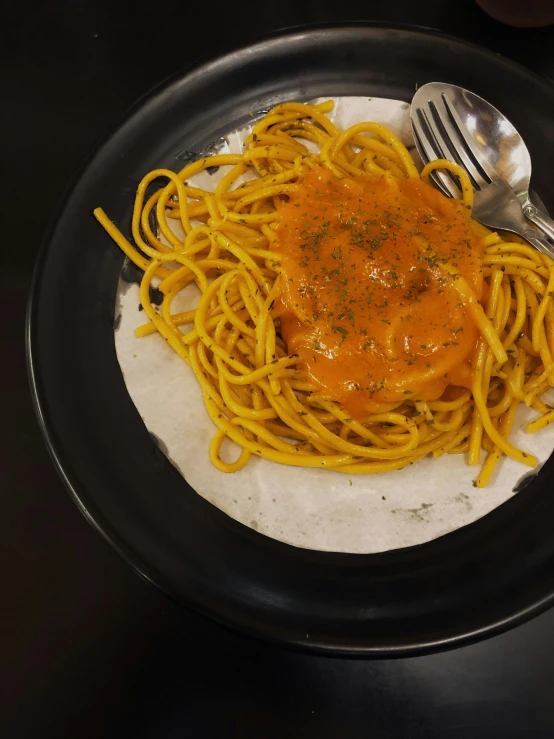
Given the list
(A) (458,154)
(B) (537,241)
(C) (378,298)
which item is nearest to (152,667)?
(C) (378,298)

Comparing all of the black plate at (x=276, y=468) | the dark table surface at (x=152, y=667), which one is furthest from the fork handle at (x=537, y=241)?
the dark table surface at (x=152, y=667)

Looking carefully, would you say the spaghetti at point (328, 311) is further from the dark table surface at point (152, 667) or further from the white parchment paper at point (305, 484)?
the dark table surface at point (152, 667)

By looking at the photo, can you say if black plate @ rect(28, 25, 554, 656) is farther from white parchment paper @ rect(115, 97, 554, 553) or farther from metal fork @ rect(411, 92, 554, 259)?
metal fork @ rect(411, 92, 554, 259)

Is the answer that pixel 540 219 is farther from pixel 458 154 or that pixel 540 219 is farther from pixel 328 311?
pixel 328 311

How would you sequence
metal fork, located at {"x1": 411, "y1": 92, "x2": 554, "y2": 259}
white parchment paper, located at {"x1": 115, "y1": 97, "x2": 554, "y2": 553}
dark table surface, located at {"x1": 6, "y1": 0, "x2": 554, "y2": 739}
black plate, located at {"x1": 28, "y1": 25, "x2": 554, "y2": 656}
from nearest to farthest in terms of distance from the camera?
black plate, located at {"x1": 28, "y1": 25, "x2": 554, "y2": 656}, white parchment paper, located at {"x1": 115, "y1": 97, "x2": 554, "y2": 553}, dark table surface, located at {"x1": 6, "y1": 0, "x2": 554, "y2": 739}, metal fork, located at {"x1": 411, "y1": 92, "x2": 554, "y2": 259}

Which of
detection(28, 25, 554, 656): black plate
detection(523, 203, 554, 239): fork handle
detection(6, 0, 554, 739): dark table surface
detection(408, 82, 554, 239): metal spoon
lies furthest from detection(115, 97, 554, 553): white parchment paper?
detection(408, 82, 554, 239): metal spoon

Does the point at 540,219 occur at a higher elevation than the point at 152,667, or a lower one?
higher

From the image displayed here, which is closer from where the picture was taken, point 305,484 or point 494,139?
point 305,484

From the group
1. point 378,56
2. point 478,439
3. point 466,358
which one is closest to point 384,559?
point 478,439
